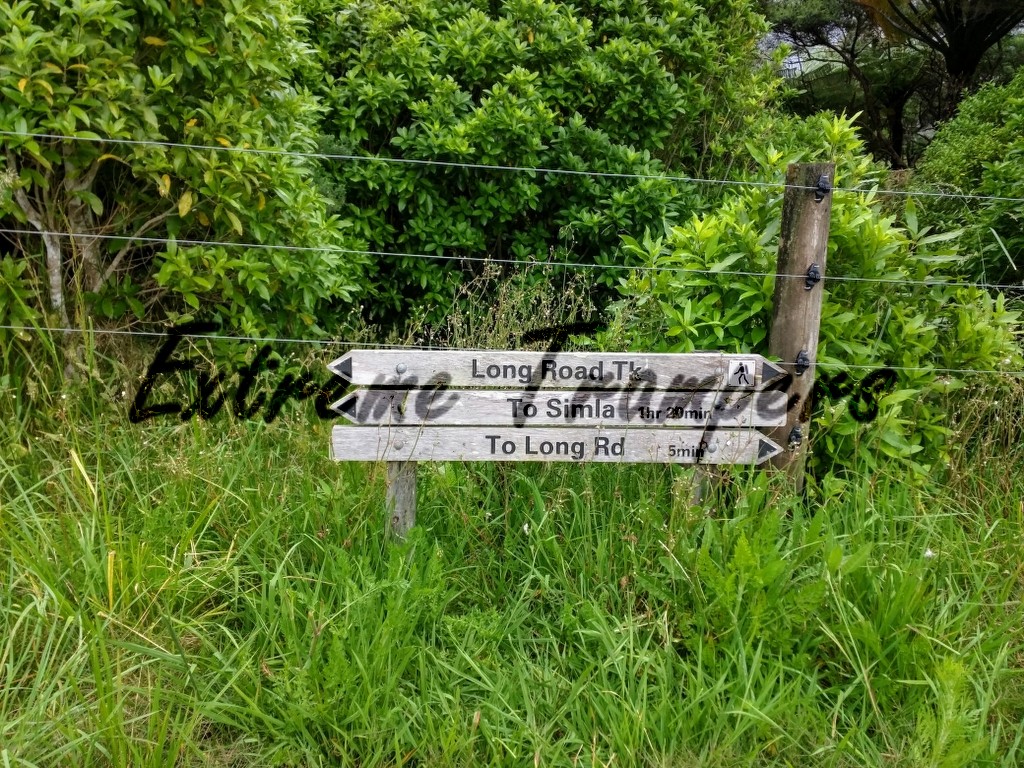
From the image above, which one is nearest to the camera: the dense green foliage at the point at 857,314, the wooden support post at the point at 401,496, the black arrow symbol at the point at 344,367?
the black arrow symbol at the point at 344,367

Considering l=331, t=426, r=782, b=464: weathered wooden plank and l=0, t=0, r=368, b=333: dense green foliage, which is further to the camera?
l=0, t=0, r=368, b=333: dense green foliage

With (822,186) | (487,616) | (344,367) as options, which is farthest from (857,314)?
(344,367)

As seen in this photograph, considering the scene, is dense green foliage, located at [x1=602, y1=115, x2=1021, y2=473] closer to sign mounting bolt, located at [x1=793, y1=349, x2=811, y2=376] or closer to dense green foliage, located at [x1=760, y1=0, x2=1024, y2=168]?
sign mounting bolt, located at [x1=793, y1=349, x2=811, y2=376]

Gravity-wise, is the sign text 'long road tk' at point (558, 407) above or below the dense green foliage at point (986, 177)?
below

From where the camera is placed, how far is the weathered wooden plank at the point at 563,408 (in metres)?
2.84

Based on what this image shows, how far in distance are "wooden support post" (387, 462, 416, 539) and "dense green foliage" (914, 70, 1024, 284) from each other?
2.94 meters

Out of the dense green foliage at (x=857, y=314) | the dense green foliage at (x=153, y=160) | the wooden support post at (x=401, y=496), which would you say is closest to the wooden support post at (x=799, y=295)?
the dense green foliage at (x=857, y=314)

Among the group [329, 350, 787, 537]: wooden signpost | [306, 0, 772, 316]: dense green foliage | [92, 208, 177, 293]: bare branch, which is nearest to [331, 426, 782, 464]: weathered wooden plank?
[329, 350, 787, 537]: wooden signpost

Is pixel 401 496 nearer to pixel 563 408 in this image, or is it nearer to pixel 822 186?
pixel 563 408

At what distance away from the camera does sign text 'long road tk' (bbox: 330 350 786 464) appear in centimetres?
283

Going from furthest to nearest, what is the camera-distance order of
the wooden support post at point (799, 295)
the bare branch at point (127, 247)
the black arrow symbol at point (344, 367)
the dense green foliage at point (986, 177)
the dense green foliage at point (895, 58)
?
the dense green foliage at point (895, 58)
the dense green foliage at point (986, 177)
the bare branch at point (127, 247)
the wooden support post at point (799, 295)
the black arrow symbol at point (344, 367)

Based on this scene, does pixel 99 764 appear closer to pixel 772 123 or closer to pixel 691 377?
pixel 691 377

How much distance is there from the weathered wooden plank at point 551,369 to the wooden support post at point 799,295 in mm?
185

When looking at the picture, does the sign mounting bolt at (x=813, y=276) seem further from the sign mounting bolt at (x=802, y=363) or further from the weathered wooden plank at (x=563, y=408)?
the weathered wooden plank at (x=563, y=408)
